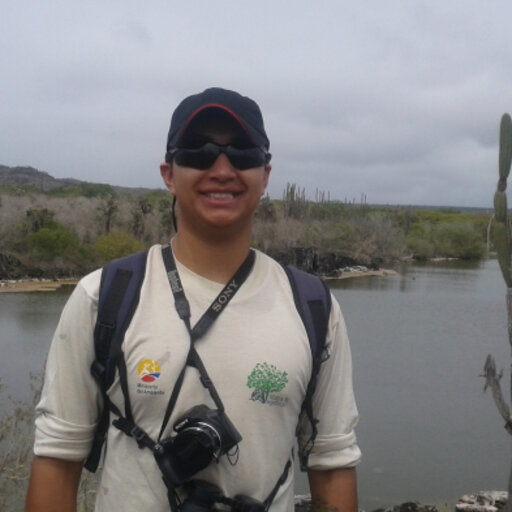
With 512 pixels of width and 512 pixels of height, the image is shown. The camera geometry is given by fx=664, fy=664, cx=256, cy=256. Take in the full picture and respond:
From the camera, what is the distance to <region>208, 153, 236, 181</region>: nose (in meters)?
1.46

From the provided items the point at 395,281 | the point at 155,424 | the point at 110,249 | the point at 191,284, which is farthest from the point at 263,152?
the point at 395,281

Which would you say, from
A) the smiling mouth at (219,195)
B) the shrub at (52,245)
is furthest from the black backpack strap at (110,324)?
the shrub at (52,245)

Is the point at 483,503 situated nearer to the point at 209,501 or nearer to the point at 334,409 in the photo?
the point at 334,409

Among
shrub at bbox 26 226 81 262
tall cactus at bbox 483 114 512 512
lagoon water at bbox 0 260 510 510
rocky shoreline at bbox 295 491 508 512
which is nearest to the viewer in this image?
tall cactus at bbox 483 114 512 512

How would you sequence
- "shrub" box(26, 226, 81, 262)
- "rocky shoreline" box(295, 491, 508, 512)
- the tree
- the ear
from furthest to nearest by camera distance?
1. the tree
2. "shrub" box(26, 226, 81, 262)
3. "rocky shoreline" box(295, 491, 508, 512)
4. the ear

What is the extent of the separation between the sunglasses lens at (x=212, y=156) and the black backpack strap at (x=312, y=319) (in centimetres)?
29

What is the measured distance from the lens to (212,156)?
4.77ft

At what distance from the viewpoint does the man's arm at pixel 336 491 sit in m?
1.49

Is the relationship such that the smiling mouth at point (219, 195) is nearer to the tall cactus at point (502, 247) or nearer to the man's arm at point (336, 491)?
the man's arm at point (336, 491)

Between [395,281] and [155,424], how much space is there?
1279 inches

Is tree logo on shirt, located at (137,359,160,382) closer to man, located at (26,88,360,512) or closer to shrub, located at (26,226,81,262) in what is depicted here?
man, located at (26,88,360,512)

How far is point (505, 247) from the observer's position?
4949 mm

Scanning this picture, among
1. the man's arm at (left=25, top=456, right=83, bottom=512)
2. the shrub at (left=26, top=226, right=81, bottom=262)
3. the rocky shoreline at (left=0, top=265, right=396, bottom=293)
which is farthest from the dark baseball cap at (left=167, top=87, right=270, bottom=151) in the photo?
the shrub at (left=26, top=226, right=81, bottom=262)

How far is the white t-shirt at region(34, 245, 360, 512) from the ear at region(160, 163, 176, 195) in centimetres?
→ 24
